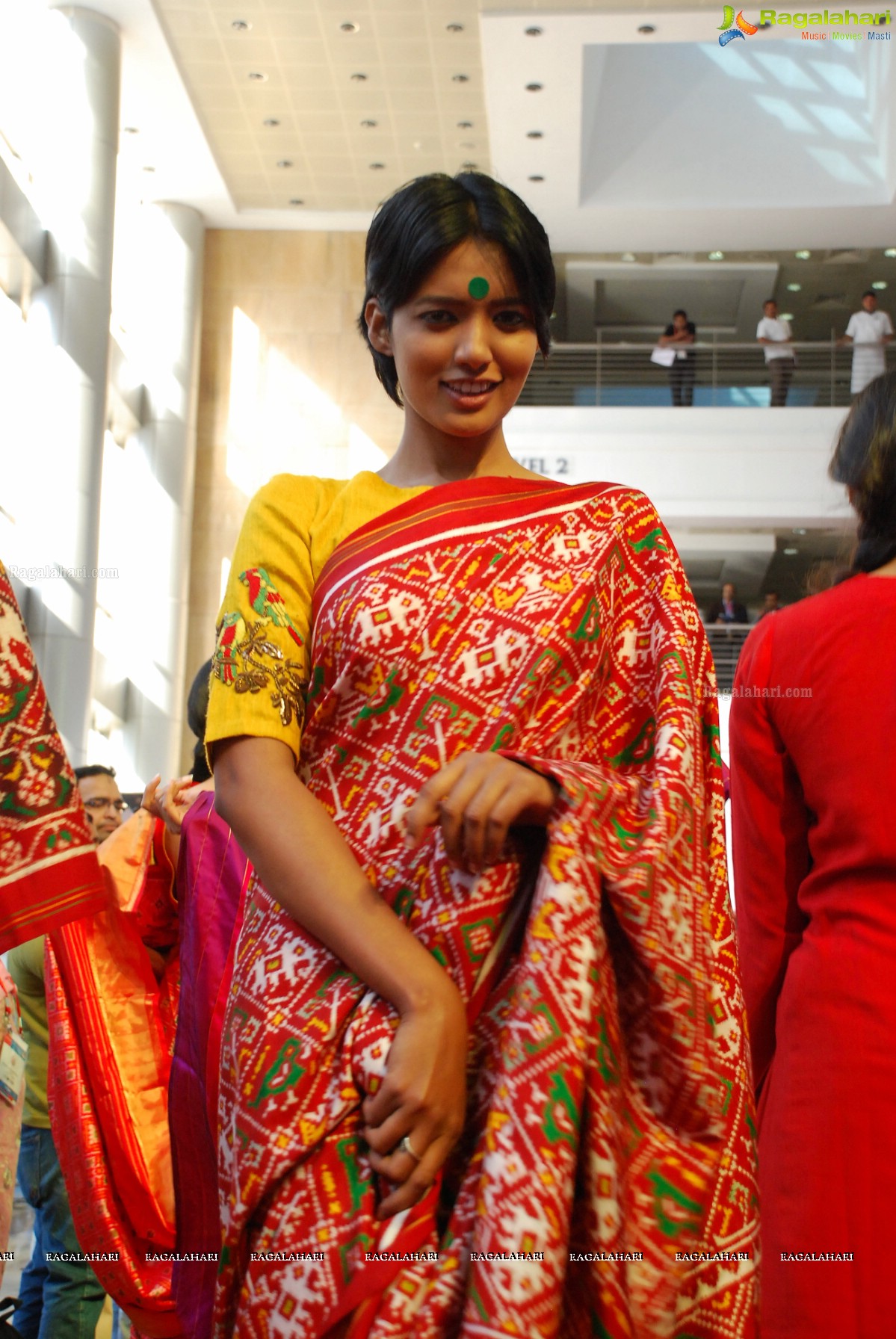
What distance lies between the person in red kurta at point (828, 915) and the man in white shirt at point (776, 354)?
1460 cm

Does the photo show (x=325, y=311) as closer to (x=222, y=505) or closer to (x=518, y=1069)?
(x=222, y=505)

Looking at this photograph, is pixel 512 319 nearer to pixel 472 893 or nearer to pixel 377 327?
pixel 377 327

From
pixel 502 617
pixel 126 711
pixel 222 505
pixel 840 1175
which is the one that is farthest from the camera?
pixel 222 505

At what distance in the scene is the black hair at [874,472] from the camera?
2.03m

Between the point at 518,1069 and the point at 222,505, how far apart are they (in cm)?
1528

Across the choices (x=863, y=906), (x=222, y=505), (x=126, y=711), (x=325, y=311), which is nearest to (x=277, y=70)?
(x=325, y=311)

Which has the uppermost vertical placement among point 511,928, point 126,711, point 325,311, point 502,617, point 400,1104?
point 325,311

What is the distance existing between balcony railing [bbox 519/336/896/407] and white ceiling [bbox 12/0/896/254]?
48.5 inches

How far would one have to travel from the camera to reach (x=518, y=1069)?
1.17m

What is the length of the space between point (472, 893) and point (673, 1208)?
31cm

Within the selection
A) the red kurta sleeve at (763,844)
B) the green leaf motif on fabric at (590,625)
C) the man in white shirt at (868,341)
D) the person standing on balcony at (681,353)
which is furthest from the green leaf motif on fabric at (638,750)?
the man in white shirt at (868,341)

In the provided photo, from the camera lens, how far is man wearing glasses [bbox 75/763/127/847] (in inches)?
222

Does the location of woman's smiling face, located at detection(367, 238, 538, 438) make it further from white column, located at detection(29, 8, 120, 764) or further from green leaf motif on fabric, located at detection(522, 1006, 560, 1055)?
white column, located at detection(29, 8, 120, 764)

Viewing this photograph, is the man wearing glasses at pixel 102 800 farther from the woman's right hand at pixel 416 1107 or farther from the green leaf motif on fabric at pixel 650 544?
the woman's right hand at pixel 416 1107
